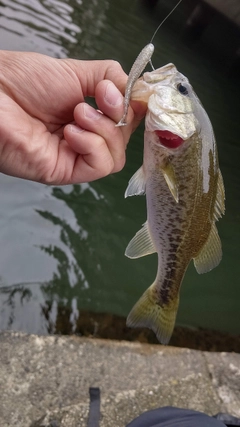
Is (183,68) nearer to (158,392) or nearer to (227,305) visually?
(227,305)

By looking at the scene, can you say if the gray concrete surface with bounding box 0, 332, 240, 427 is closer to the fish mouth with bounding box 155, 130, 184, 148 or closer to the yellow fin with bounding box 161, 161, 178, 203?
the yellow fin with bounding box 161, 161, 178, 203

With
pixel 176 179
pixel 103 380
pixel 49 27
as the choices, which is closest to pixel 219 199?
pixel 176 179

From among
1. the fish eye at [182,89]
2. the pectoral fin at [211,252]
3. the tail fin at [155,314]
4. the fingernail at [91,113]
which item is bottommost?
the tail fin at [155,314]

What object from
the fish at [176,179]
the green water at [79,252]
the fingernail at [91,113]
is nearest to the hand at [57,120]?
the fingernail at [91,113]

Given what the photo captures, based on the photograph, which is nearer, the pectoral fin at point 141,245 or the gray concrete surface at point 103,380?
the pectoral fin at point 141,245

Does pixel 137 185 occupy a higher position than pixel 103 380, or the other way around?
pixel 137 185

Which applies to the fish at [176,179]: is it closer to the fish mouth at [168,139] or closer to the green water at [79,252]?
the fish mouth at [168,139]

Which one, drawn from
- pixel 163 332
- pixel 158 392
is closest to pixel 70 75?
pixel 163 332

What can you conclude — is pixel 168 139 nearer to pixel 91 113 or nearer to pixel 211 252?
pixel 91 113
